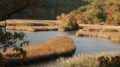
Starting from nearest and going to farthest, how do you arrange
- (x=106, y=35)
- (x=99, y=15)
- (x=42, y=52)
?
(x=42, y=52) → (x=106, y=35) → (x=99, y=15)

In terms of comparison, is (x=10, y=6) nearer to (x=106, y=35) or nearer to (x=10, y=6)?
(x=10, y=6)

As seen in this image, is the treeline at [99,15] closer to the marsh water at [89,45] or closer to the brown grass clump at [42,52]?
the marsh water at [89,45]

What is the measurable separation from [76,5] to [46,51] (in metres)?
139

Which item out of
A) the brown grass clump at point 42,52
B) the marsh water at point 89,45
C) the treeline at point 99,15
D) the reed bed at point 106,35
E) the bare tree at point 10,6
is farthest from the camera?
the treeline at point 99,15

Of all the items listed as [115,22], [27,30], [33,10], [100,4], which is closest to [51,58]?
[33,10]

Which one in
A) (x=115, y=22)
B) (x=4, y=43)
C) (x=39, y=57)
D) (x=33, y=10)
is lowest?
(x=115, y=22)

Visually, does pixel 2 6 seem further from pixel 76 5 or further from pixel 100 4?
pixel 76 5

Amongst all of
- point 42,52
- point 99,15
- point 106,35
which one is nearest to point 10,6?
point 42,52

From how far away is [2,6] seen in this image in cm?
1532

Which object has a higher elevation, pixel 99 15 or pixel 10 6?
pixel 10 6

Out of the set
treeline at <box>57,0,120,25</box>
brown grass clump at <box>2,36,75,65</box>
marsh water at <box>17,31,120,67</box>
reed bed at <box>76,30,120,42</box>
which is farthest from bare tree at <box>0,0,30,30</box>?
treeline at <box>57,0,120,25</box>

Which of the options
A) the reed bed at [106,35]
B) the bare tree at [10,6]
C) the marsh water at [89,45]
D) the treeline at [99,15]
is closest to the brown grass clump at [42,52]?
the marsh water at [89,45]

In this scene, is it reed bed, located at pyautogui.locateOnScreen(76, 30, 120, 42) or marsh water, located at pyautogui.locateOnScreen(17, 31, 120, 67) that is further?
reed bed, located at pyautogui.locateOnScreen(76, 30, 120, 42)

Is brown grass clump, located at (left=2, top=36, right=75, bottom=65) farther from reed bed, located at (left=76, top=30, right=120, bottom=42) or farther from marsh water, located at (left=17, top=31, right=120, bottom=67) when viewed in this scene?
reed bed, located at (left=76, top=30, right=120, bottom=42)
